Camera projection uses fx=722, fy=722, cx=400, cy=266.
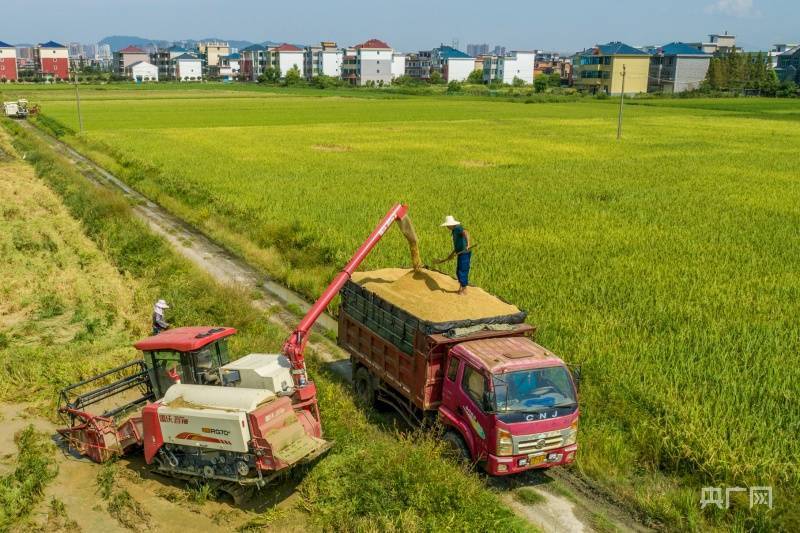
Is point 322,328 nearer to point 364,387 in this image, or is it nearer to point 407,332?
point 364,387

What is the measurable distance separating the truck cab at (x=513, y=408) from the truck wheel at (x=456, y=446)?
0.04 m

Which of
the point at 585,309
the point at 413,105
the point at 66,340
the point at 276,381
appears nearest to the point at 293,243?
the point at 66,340

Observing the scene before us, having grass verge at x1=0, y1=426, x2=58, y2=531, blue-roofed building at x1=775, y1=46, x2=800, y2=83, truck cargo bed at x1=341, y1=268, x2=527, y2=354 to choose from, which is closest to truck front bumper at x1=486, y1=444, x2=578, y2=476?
truck cargo bed at x1=341, y1=268, x2=527, y2=354

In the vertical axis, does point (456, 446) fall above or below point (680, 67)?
below

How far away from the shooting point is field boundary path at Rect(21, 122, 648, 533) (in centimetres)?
1098

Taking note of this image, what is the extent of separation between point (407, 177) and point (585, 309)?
79.1 feet

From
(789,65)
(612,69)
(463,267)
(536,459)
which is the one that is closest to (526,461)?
(536,459)

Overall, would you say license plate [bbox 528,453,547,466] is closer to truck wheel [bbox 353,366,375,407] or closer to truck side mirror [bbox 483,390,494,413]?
truck side mirror [bbox 483,390,494,413]

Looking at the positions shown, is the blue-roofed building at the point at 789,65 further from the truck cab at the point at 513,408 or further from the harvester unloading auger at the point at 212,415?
the harvester unloading auger at the point at 212,415

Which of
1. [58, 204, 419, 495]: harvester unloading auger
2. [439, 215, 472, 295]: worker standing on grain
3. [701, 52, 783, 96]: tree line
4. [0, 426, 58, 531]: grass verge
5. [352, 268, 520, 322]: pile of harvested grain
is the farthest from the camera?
[701, 52, 783, 96]: tree line

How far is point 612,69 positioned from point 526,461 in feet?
518

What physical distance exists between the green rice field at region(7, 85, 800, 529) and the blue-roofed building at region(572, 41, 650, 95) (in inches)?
3505

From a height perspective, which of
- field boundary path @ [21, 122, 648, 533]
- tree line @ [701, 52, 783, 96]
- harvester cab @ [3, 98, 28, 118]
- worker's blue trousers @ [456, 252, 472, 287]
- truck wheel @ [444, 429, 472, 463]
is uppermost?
tree line @ [701, 52, 783, 96]

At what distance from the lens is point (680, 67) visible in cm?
17075
